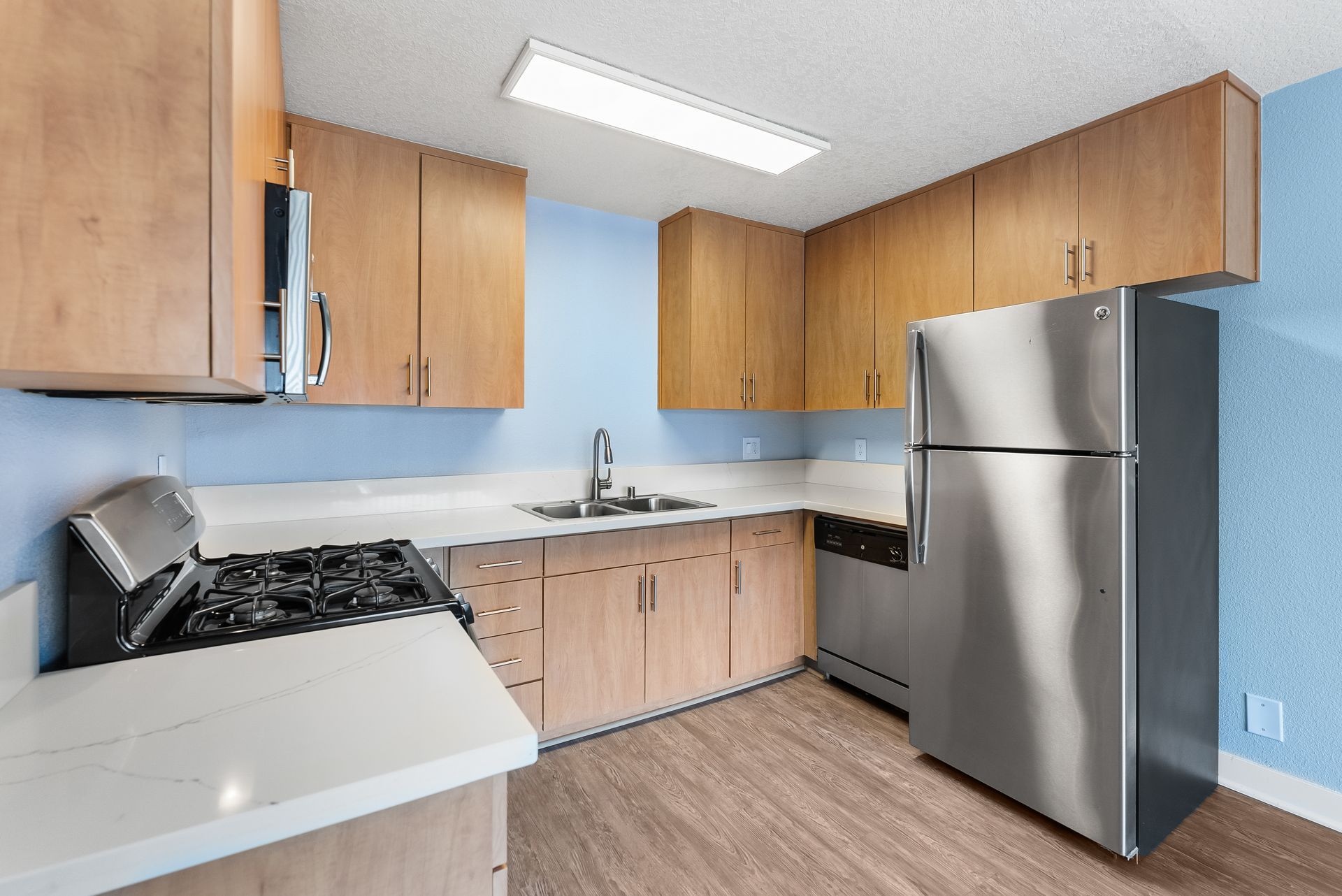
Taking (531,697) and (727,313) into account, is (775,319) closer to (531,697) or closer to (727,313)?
(727,313)

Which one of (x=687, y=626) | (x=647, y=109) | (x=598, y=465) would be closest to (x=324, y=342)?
(x=647, y=109)

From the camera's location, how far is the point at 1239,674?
2.13 metres

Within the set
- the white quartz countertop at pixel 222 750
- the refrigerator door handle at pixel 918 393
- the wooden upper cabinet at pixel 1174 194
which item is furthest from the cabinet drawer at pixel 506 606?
the wooden upper cabinet at pixel 1174 194

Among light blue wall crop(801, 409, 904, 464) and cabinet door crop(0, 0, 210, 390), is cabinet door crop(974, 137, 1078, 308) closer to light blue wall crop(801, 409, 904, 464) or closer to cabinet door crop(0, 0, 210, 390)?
light blue wall crop(801, 409, 904, 464)

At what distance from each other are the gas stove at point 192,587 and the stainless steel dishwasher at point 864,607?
6.09 feet

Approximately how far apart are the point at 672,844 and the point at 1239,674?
201 centimetres

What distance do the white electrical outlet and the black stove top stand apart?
257 cm

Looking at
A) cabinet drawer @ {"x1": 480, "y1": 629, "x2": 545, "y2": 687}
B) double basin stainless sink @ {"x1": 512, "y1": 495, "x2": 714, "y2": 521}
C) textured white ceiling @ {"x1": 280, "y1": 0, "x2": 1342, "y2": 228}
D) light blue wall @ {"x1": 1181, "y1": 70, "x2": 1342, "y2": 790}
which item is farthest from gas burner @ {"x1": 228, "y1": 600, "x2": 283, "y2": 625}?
light blue wall @ {"x1": 1181, "y1": 70, "x2": 1342, "y2": 790}

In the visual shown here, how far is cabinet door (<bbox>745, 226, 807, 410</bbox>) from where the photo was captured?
3.26 m

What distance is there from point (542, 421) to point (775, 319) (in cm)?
136

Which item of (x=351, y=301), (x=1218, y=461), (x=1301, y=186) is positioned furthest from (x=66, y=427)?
(x=1301, y=186)

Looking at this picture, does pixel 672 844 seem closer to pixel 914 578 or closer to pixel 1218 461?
pixel 914 578

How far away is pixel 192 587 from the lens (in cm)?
141

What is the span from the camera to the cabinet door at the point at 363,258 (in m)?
2.16
